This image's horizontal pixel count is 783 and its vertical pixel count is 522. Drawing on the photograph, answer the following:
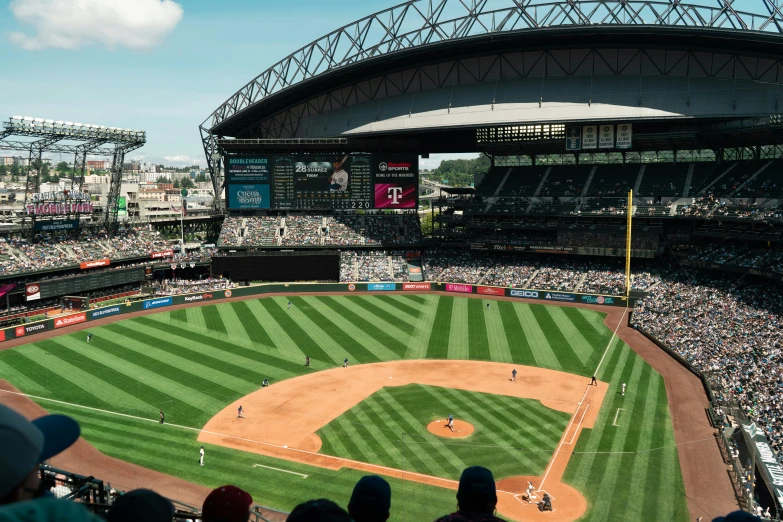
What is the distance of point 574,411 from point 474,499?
2953 cm

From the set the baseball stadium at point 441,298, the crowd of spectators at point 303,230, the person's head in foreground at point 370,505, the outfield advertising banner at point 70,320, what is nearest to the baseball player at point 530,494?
the baseball stadium at point 441,298

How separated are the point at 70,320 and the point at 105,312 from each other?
11.2 ft

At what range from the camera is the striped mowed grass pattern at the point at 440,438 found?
26.2 metres

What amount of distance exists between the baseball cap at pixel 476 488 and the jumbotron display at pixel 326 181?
71167mm

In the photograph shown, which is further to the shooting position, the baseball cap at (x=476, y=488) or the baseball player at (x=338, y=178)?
the baseball player at (x=338, y=178)

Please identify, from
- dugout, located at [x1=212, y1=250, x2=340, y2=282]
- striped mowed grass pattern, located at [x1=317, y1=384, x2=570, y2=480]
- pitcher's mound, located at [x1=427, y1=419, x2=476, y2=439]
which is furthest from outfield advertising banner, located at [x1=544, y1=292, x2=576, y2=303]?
pitcher's mound, located at [x1=427, y1=419, x2=476, y2=439]

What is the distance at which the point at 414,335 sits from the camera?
4862cm

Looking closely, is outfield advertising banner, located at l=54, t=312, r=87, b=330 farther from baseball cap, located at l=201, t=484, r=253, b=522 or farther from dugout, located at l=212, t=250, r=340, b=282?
baseball cap, located at l=201, t=484, r=253, b=522

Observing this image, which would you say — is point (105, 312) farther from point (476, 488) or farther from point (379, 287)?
point (476, 488)

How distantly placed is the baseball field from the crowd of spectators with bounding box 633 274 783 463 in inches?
148

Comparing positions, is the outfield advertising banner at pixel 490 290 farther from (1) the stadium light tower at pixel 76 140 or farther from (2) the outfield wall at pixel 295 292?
(1) the stadium light tower at pixel 76 140

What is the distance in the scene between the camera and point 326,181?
76062mm

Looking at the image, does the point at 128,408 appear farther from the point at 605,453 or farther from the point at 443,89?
the point at 443,89

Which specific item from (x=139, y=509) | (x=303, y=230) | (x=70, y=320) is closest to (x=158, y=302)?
(x=70, y=320)
